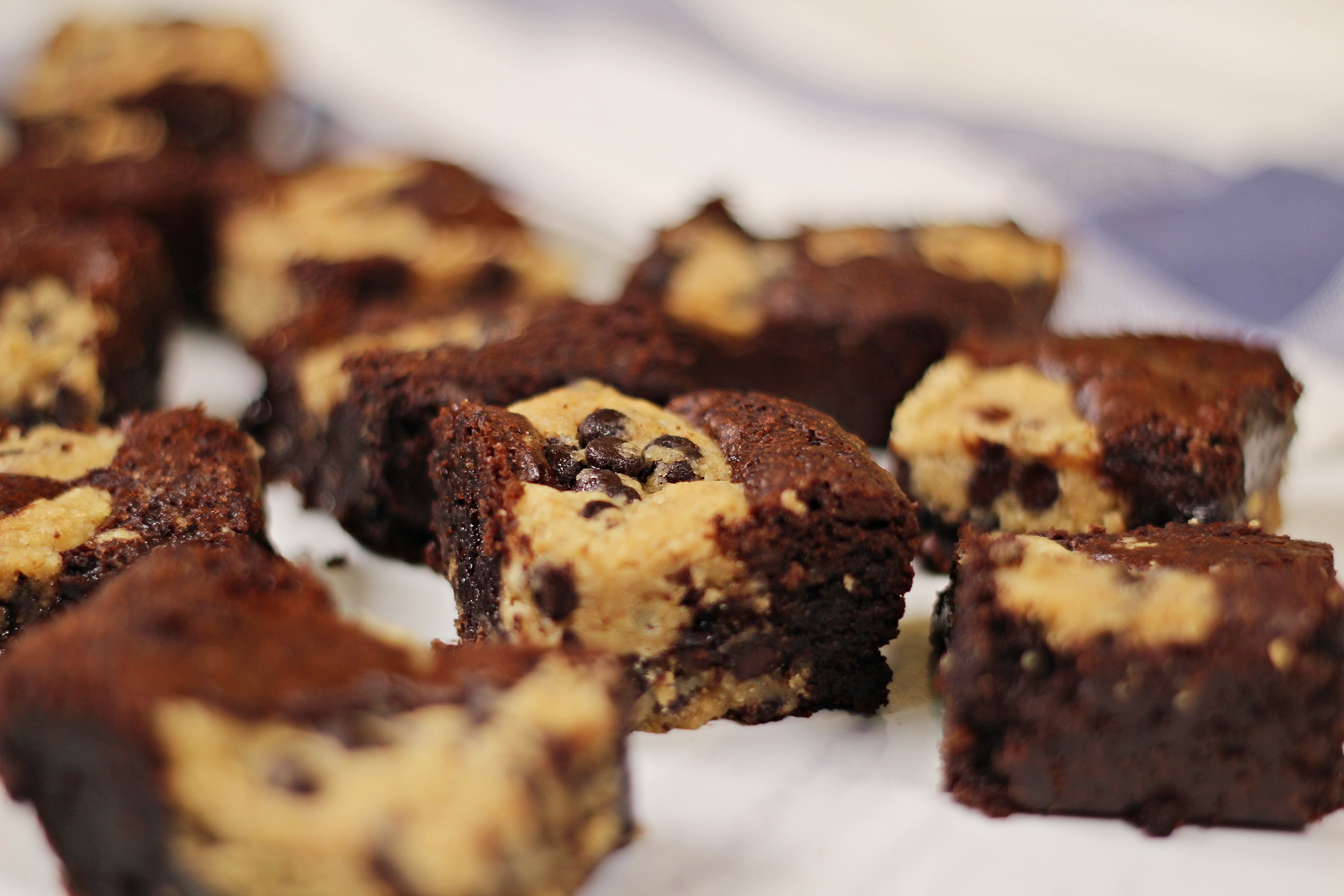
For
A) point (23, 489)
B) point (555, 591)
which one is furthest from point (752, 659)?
point (23, 489)

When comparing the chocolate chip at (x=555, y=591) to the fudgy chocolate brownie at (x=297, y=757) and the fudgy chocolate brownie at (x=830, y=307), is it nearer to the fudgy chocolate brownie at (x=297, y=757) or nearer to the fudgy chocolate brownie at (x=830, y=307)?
the fudgy chocolate brownie at (x=297, y=757)

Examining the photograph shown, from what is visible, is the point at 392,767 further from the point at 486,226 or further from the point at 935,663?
the point at 486,226

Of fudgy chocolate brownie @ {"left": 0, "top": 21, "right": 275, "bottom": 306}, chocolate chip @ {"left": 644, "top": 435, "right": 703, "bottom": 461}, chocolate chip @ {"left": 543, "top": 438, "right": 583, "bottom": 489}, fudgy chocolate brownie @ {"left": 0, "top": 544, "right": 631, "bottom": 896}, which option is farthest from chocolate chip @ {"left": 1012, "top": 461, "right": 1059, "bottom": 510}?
fudgy chocolate brownie @ {"left": 0, "top": 21, "right": 275, "bottom": 306}

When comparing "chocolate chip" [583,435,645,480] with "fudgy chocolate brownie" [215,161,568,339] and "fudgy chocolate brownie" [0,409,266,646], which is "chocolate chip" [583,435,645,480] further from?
"fudgy chocolate brownie" [215,161,568,339]

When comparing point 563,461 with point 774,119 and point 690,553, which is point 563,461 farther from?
point 774,119

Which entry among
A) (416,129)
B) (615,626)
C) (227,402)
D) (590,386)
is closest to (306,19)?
(416,129)
